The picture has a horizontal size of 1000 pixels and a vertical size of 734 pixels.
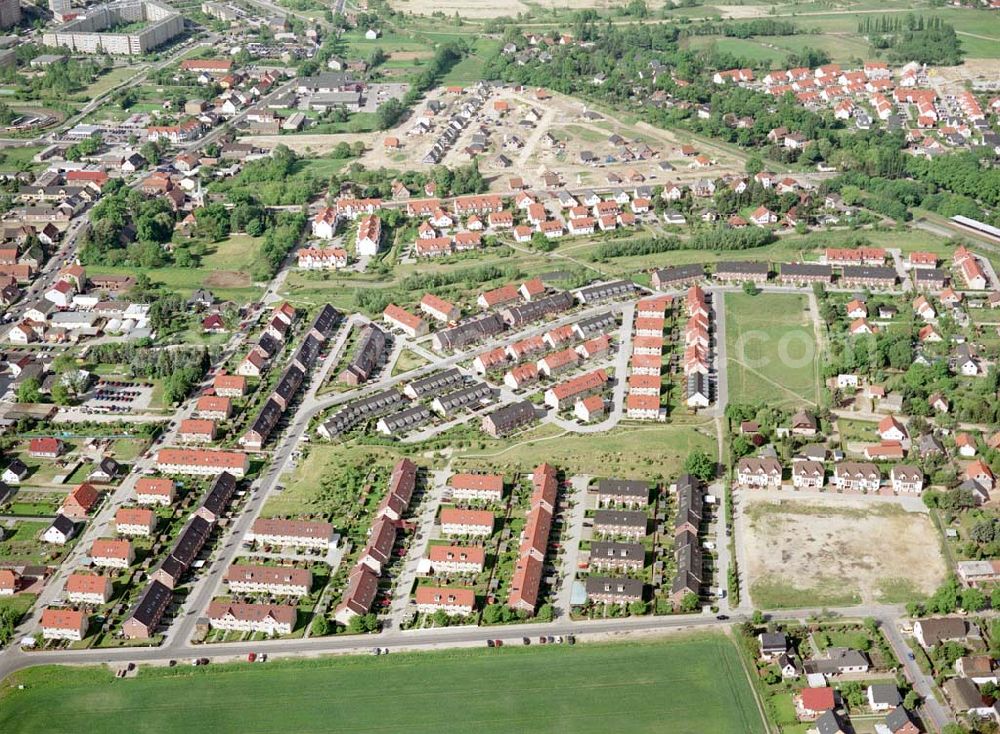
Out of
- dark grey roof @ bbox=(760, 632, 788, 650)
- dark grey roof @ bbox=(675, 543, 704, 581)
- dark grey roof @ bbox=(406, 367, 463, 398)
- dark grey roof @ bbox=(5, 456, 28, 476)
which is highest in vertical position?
dark grey roof @ bbox=(760, 632, 788, 650)

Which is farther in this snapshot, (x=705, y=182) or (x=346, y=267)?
(x=705, y=182)

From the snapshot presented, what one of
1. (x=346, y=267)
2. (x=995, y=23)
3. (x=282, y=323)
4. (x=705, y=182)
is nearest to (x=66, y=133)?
(x=346, y=267)

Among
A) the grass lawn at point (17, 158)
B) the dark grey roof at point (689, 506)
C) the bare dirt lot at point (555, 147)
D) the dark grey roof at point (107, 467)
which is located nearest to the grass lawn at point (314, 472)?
the dark grey roof at point (107, 467)

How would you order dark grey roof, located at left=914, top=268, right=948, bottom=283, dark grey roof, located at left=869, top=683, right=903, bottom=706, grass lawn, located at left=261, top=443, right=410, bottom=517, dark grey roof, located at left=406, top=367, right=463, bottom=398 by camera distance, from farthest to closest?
1. dark grey roof, located at left=914, top=268, right=948, bottom=283
2. dark grey roof, located at left=406, top=367, right=463, bottom=398
3. grass lawn, located at left=261, top=443, right=410, bottom=517
4. dark grey roof, located at left=869, top=683, right=903, bottom=706

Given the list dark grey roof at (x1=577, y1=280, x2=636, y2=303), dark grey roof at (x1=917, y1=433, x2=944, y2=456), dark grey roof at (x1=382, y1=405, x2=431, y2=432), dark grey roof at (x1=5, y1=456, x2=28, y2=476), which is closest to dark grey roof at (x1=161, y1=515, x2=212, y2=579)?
dark grey roof at (x1=5, y1=456, x2=28, y2=476)

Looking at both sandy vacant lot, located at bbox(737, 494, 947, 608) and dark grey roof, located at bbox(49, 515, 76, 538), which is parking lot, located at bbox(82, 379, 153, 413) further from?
sandy vacant lot, located at bbox(737, 494, 947, 608)

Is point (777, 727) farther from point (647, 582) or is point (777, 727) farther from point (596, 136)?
point (596, 136)

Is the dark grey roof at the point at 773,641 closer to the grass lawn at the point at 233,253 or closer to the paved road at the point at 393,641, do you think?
the paved road at the point at 393,641
